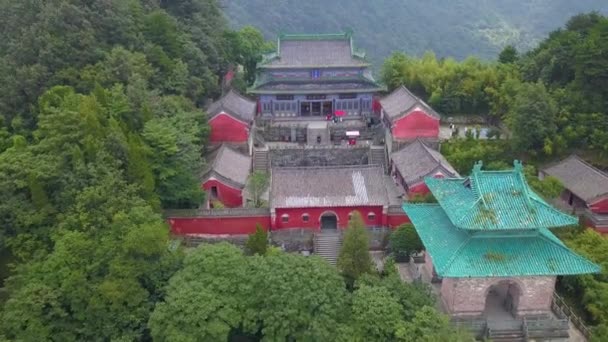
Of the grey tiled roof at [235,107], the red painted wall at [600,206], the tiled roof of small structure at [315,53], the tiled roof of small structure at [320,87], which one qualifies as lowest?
the red painted wall at [600,206]

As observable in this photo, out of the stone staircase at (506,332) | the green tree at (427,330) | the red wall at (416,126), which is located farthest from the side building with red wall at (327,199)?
the green tree at (427,330)

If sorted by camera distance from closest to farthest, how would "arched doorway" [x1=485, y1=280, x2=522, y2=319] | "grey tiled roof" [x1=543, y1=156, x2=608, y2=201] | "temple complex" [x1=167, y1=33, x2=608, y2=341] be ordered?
"temple complex" [x1=167, y1=33, x2=608, y2=341], "arched doorway" [x1=485, y1=280, x2=522, y2=319], "grey tiled roof" [x1=543, y1=156, x2=608, y2=201]

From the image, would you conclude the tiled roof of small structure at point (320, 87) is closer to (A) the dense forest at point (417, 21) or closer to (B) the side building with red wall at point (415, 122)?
(B) the side building with red wall at point (415, 122)

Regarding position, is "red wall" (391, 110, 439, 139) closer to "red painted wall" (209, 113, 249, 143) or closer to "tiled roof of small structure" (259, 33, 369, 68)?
"tiled roof of small structure" (259, 33, 369, 68)

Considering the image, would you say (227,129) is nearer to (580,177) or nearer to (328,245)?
(328,245)

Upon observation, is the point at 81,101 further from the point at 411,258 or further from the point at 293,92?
the point at 293,92

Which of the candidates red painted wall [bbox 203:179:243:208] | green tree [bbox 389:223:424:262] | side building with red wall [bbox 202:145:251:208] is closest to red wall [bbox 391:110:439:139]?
side building with red wall [bbox 202:145:251:208]
